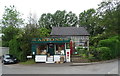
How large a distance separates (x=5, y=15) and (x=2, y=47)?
8.35m

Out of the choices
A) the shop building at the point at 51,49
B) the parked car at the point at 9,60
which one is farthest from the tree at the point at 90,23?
the parked car at the point at 9,60

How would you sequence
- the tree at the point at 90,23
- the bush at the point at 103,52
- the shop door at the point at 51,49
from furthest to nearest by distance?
the tree at the point at 90,23, the shop door at the point at 51,49, the bush at the point at 103,52

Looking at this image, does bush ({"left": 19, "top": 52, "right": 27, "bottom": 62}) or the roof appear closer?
bush ({"left": 19, "top": 52, "right": 27, "bottom": 62})

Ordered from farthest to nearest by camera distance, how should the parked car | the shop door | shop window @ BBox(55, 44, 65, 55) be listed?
1. the parked car
2. the shop door
3. shop window @ BBox(55, 44, 65, 55)

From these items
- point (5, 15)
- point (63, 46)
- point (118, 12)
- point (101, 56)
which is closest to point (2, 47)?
point (5, 15)

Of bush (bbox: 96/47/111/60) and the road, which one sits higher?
bush (bbox: 96/47/111/60)

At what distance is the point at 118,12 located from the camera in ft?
68.6

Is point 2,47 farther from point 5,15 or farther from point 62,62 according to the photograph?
point 62,62

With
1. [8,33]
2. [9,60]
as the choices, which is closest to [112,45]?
[9,60]

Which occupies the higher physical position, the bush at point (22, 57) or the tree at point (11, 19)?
the tree at point (11, 19)

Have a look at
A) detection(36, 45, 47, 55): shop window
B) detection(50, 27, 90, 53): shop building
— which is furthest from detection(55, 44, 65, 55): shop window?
detection(50, 27, 90, 53): shop building

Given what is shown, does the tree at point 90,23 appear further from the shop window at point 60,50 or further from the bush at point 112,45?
the shop window at point 60,50

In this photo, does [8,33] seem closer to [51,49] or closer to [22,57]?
[22,57]

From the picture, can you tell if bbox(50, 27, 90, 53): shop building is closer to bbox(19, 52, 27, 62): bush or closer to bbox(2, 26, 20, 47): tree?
bbox(2, 26, 20, 47): tree
